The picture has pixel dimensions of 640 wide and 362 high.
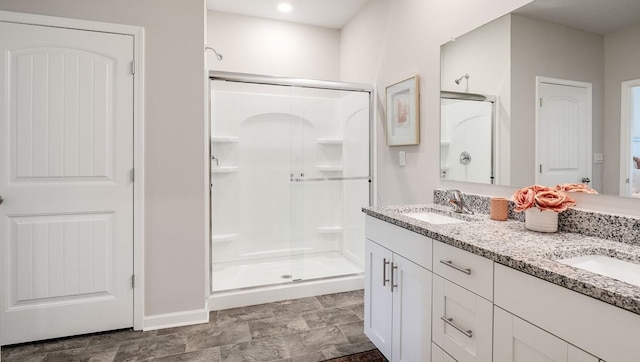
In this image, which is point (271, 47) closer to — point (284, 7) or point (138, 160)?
point (284, 7)

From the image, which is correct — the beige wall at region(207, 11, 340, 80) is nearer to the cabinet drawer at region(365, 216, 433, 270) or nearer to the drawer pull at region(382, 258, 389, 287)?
the cabinet drawer at region(365, 216, 433, 270)

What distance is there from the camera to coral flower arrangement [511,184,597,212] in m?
1.37

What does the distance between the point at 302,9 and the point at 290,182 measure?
1.73 meters

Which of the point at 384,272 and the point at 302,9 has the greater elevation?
the point at 302,9

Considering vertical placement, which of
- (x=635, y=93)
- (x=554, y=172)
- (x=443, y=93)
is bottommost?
(x=554, y=172)

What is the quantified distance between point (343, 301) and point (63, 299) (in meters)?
1.98

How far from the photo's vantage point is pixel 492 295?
44.4 inches

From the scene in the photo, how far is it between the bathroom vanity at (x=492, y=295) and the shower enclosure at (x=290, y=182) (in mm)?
1311

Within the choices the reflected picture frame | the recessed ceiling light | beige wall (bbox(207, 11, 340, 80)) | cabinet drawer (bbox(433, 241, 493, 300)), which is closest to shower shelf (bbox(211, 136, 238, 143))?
beige wall (bbox(207, 11, 340, 80))

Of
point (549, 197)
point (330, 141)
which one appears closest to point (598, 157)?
point (549, 197)

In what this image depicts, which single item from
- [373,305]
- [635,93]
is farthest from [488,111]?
[373,305]

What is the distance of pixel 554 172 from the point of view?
155 cm

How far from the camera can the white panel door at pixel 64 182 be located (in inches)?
82.4

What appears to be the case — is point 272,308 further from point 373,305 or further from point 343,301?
point 373,305
